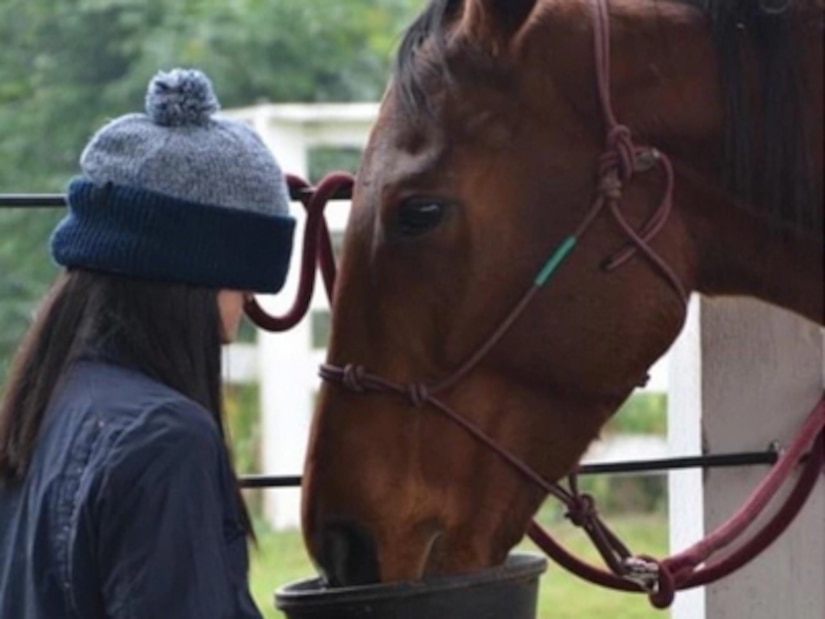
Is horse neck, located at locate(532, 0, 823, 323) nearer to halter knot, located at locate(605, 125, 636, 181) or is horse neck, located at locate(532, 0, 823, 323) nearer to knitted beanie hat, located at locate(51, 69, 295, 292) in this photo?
halter knot, located at locate(605, 125, 636, 181)

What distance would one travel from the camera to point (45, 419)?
2.32m

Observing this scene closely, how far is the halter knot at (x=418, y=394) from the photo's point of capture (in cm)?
260

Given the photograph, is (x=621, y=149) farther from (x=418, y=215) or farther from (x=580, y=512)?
(x=580, y=512)

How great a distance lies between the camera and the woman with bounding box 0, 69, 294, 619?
2.16 m

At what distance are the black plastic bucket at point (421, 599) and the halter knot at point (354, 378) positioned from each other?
0.25 meters

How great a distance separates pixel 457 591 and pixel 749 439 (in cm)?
84

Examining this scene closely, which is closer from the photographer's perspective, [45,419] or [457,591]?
[45,419]

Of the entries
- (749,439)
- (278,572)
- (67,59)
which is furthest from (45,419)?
(67,59)

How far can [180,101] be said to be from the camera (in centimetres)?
236

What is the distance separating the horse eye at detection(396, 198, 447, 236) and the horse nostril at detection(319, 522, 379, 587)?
38 centimetres

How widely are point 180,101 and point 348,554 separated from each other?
2.09 ft

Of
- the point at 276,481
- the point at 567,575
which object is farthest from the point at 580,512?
the point at 567,575

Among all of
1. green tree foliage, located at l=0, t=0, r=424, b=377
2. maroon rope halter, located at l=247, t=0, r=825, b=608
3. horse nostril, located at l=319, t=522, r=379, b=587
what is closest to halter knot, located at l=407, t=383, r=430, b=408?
maroon rope halter, located at l=247, t=0, r=825, b=608

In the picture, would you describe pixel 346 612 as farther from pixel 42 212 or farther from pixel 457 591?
pixel 42 212
